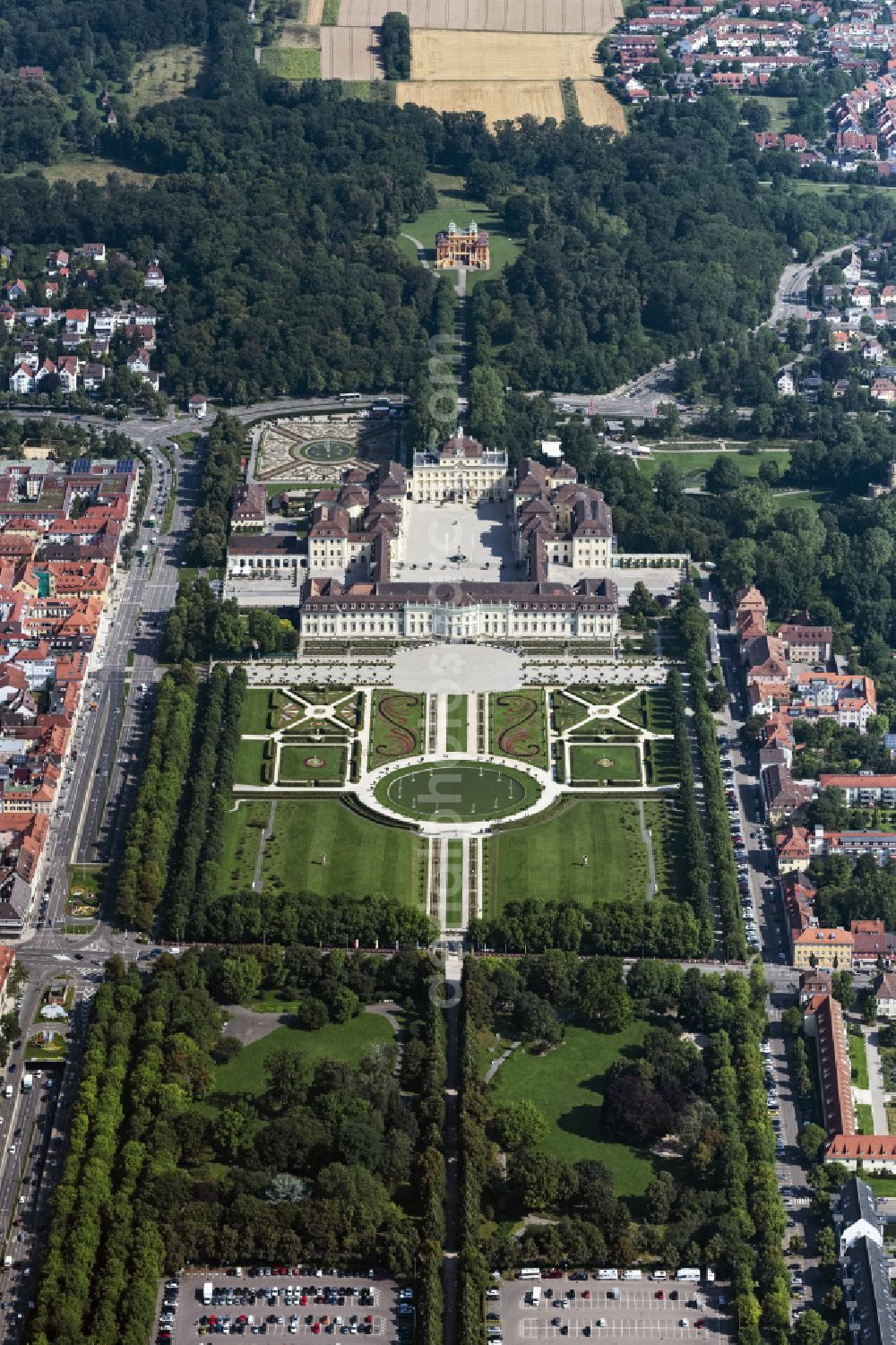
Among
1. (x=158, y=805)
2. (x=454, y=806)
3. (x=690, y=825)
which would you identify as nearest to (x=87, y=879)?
(x=158, y=805)

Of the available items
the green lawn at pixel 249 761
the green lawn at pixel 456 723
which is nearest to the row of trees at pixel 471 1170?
the green lawn at pixel 456 723

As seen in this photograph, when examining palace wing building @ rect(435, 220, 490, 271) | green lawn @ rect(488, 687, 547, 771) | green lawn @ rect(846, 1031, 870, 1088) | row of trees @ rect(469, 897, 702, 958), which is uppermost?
palace wing building @ rect(435, 220, 490, 271)

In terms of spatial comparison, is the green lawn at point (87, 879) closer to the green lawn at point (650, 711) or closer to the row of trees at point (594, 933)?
the row of trees at point (594, 933)

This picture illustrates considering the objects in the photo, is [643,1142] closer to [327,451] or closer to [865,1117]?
[865,1117]

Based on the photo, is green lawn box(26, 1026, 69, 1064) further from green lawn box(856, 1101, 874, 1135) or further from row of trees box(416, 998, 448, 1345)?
green lawn box(856, 1101, 874, 1135)

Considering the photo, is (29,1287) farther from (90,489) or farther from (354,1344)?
(90,489)

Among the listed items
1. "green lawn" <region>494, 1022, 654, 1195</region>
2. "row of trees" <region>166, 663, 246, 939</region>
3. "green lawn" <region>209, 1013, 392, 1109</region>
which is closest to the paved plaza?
"row of trees" <region>166, 663, 246, 939</region>
